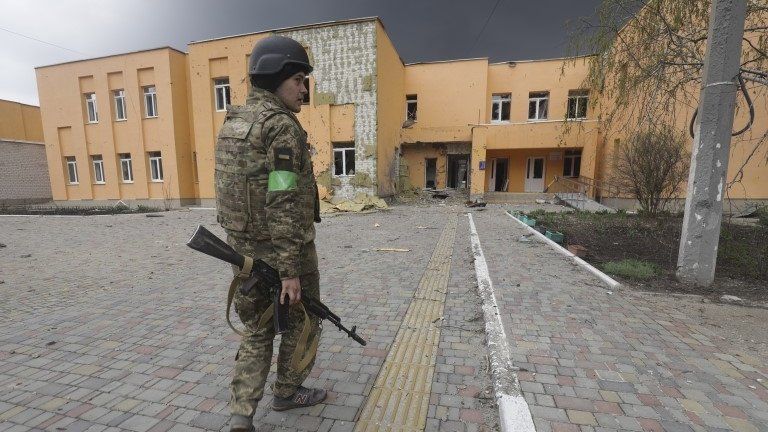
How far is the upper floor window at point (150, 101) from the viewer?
19.4 meters

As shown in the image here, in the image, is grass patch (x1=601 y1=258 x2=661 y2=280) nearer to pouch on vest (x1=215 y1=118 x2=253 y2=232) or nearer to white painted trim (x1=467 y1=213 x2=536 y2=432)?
white painted trim (x1=467 y1=213 x2=536 y2=432)

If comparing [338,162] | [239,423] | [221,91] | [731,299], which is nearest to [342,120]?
[338,162]

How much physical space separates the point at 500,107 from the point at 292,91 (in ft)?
69.8

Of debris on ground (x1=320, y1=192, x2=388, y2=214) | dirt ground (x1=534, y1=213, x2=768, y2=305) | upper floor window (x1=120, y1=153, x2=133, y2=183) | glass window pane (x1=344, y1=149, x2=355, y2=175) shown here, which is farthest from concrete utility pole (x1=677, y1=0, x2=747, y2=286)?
upper floor window (x1=120, y1=153, x2=133, y2=183)

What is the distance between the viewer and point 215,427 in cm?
209

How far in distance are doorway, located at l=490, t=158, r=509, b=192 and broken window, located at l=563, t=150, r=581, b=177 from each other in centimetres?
Result: 327

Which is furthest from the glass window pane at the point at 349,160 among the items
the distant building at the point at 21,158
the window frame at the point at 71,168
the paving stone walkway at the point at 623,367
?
the distant building at the point at 21,158

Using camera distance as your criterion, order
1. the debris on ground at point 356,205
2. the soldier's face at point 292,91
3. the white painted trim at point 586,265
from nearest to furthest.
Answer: the soldier's face at point 292,91
the white painted trim at point 586,265
the debris on ground at point 356,205

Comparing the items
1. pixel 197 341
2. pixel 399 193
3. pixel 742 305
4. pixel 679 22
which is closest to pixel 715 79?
pixel 679 22

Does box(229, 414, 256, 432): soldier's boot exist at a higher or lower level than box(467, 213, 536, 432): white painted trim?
higher

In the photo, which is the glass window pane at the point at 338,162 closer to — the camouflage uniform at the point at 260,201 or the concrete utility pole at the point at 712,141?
the concrete utility pole at the point at 712,141

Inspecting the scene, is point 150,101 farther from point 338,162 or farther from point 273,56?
point 273,56

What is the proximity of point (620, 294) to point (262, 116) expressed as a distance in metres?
4.71

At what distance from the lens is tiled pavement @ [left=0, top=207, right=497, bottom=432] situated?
222cm
